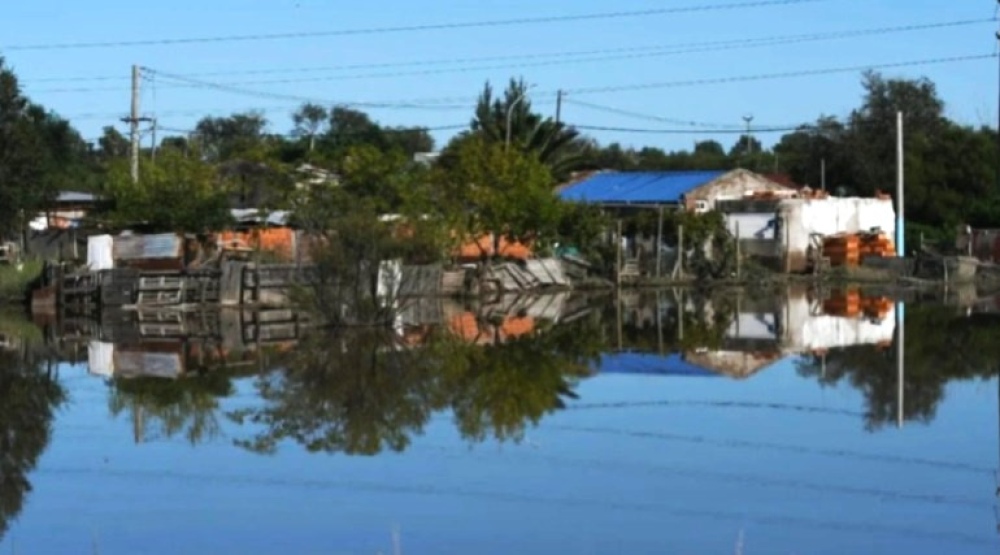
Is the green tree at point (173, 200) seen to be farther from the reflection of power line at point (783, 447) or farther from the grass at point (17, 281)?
the reflection of power line at point (783, 447)

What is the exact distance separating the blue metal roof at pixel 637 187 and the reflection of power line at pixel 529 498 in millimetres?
51588

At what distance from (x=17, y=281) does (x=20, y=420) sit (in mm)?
28218

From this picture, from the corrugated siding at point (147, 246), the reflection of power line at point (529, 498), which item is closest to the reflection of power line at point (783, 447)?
the reflection of power line at point (529, 498)

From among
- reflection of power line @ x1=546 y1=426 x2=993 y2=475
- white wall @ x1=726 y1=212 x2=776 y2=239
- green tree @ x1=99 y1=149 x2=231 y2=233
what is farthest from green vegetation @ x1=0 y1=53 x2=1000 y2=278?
reflection of power line @ x1=546 y1=426 x2=993 y2=475

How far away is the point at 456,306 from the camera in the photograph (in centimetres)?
4591

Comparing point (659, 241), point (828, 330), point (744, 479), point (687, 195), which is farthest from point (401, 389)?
point (687, 195)

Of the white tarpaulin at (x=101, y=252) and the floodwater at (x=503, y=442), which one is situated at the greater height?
the white tarpaulin at (x=101, y=252)

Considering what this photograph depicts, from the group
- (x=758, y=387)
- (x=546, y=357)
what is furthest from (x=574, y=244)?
(x=758, y=387)

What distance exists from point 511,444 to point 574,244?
37818 millimetres

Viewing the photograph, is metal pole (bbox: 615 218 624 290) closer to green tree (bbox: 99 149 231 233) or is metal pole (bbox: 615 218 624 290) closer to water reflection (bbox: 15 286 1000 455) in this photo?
water reflection (bbox: 15 286 1000 455)

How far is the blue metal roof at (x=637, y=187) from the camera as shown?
69.8 metres

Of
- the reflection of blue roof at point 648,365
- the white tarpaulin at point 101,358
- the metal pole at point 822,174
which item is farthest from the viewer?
the metal pole at point 822,174

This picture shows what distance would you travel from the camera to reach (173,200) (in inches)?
1909

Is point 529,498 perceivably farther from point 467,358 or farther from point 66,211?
point 66,211
